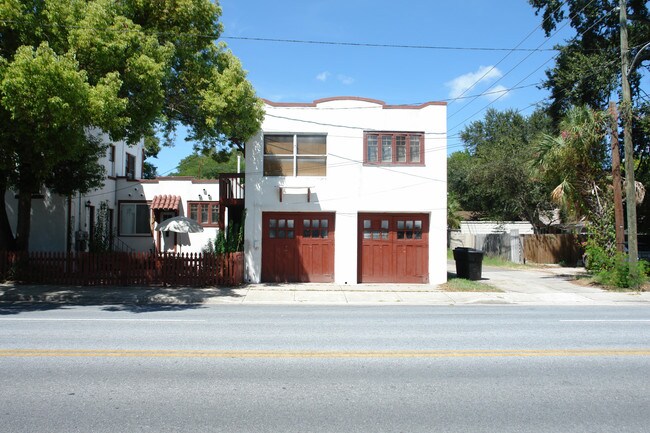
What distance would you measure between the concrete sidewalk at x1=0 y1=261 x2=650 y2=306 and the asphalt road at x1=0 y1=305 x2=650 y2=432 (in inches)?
147

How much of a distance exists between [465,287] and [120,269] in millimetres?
10948

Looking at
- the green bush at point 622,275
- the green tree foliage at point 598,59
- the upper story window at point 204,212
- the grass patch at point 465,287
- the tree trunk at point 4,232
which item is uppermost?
the green tree foliage at point 598,59

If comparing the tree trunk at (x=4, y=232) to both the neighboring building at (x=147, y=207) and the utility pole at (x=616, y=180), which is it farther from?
the utility pole at (x=616, y=180)

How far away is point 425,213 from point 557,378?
12241mm

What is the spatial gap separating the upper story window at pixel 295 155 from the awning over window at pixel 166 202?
7770mm

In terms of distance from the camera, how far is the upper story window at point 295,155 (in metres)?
18.1

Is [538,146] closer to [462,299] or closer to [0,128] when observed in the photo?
[462,299]

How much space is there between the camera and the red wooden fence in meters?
16.1

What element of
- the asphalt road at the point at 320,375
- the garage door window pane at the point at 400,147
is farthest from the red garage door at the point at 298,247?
the asphalt road at the point at 320,375

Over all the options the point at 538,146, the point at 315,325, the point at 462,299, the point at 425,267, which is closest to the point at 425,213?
the point at 425,267

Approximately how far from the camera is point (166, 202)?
947 inches

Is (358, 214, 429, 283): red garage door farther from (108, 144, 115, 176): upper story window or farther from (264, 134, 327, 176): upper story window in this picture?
(108, 144, 115, 176): upper story window

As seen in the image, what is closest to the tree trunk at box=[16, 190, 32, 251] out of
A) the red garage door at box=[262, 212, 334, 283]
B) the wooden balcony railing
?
the wooden balcony railing

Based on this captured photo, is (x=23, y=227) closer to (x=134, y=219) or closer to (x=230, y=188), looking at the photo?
(x=230, y=188)
